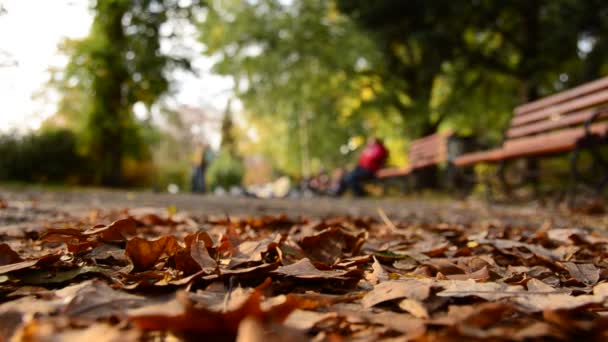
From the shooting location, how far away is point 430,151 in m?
9.47

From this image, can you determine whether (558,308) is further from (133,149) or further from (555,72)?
(133,149)

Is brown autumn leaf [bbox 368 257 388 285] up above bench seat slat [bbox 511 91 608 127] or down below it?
below

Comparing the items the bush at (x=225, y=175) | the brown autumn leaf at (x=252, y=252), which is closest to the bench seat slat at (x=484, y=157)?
the brown autumn leaf at (x=252, y=252)

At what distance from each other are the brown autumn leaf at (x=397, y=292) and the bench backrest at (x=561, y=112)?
4221mm

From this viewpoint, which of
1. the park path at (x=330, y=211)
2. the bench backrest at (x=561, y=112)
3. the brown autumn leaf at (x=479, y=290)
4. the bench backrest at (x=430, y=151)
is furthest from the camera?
the bench backrest at (x=430, y=151)

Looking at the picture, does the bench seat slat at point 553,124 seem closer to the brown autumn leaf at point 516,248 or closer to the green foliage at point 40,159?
the brown autumn leaf at point 516,248

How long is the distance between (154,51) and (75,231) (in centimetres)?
1260

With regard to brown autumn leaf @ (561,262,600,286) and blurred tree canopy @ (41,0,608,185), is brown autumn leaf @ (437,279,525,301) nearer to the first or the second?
brown autumn leaf @ (561,262,600,286)

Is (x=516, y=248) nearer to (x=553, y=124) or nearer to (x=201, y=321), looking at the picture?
(x=201, y=321)

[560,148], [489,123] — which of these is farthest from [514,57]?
[560,148]

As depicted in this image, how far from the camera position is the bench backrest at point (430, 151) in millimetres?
8609

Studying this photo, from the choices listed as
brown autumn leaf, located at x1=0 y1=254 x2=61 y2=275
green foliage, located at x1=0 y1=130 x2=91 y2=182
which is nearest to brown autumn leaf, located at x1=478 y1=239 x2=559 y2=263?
brown autumn leaf, located at x1=0 y1=254 x2=61 y2=275

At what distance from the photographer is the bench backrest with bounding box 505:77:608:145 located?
4.75 meters

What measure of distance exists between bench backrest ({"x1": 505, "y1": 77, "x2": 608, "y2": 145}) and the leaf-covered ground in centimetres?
354
